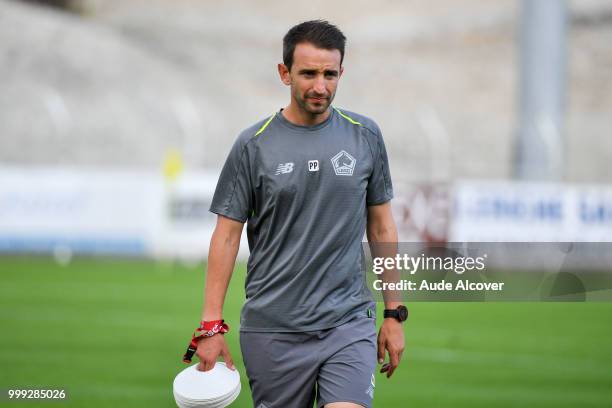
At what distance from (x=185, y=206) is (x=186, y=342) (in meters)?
8.63

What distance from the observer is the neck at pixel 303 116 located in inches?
Result: 189

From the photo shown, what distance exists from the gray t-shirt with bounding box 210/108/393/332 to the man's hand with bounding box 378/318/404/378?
0.61 ft

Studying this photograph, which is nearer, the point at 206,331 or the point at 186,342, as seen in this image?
the point at 206,331

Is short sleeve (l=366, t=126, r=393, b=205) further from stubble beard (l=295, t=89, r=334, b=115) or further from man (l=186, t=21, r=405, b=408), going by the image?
stubble beard (l=295, t=89, r=334, b=115)

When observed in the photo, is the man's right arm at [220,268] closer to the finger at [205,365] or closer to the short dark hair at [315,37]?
the finger at [205,365]

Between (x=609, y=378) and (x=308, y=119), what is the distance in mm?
5782

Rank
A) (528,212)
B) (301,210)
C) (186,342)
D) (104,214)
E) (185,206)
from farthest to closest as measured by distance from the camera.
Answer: (104,214)
(185,206)
(528,212)
(186,342)
(301,210)

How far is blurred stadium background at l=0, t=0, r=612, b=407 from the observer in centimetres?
1003

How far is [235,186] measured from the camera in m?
4.83

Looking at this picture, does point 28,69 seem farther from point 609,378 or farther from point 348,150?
point 348,150

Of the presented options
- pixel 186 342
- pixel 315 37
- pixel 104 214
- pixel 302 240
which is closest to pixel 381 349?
pixel 302 240

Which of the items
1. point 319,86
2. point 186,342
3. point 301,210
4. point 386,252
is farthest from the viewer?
point 186,342

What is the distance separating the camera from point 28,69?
44250 millimetres

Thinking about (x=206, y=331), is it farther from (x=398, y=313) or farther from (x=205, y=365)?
(x=398, y=313)
